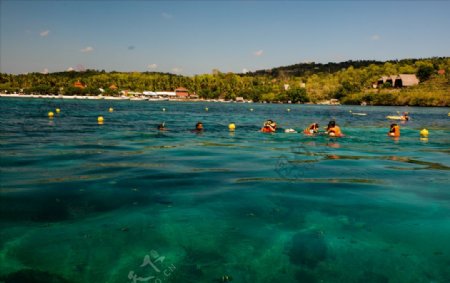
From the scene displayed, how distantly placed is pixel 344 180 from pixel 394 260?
620cm

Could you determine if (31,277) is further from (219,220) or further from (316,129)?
(316,129)

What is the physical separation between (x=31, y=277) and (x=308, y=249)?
5362mm

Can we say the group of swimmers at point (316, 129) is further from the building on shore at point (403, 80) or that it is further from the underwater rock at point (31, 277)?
the building on shore at point (403, 80)

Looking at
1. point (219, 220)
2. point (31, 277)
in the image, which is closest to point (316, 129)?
point (219, 220)

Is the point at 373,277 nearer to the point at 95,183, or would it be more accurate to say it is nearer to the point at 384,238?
the point at 384,238

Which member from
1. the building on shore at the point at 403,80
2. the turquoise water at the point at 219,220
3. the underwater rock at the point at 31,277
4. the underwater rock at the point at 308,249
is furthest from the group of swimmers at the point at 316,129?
the building on shore at the point at 403,80

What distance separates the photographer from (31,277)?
21.7ft

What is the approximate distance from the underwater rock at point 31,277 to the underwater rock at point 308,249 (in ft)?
14.4

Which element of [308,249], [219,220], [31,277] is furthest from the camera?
[219,220]

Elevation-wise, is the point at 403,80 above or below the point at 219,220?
above

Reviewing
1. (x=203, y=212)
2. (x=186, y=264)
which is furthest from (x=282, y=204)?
(x=186, y=264)

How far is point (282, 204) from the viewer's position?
424 inches

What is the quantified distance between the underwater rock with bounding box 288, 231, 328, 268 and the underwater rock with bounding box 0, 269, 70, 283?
4.39 metres

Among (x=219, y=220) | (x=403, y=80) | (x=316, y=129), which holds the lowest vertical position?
(x=219, y=220)
